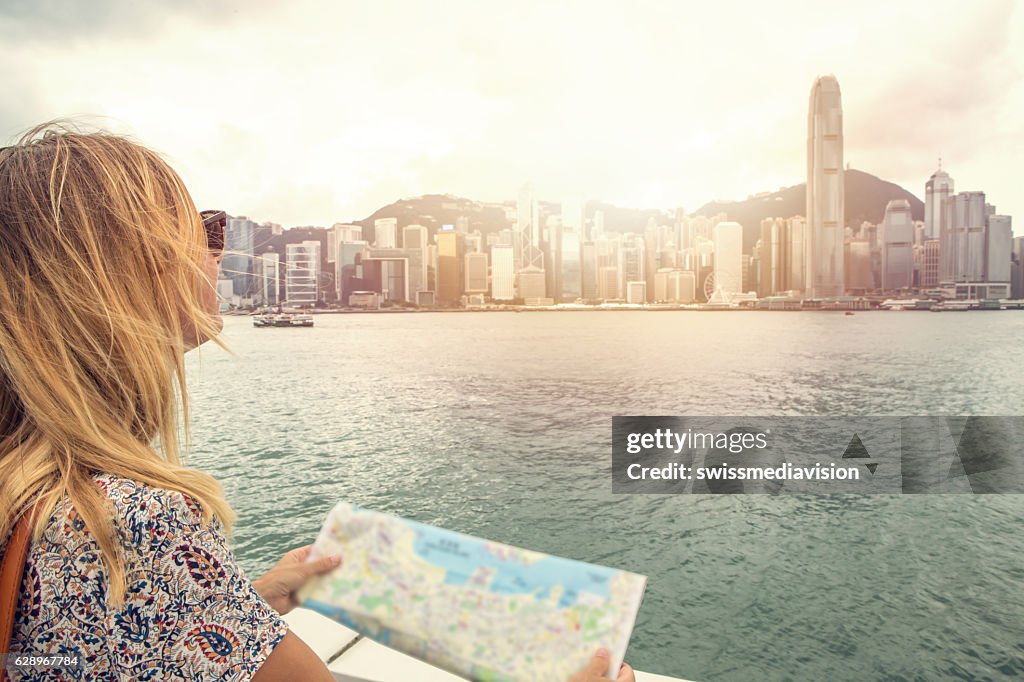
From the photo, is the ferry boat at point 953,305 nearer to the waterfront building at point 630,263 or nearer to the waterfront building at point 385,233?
the waterfront building at point 630,263

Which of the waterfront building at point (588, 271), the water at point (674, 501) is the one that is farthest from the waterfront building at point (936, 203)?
the waterfront building at point (588, 271)

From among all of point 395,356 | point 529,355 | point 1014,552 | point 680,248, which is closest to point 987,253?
point 680,248

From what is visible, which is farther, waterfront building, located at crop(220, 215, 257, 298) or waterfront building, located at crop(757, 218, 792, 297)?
waterfront building, located at crop(757, 218, 792, 297)

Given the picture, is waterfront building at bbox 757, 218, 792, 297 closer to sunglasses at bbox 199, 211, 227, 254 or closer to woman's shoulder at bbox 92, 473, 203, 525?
sunglasses at bbox 199, 211, 227, 254

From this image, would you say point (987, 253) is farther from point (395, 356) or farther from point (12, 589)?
point (12, 589)

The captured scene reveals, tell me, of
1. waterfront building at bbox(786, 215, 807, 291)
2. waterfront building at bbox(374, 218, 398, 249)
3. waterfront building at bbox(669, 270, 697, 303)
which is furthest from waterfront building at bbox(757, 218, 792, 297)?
waterfront building at bbox(374, 218, 398, 249)

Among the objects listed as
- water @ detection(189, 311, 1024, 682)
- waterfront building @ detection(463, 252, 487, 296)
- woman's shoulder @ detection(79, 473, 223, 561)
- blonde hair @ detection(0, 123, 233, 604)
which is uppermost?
waterfront building @ detection(463, 252, 487, 296)
